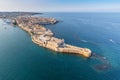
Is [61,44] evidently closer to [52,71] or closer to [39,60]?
[39,60]

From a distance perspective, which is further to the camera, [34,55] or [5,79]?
[34,55]

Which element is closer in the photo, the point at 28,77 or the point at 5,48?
the point at 28,77

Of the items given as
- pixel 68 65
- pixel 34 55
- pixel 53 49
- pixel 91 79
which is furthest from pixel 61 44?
pixel 91 79

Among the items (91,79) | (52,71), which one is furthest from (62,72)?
(91,79)

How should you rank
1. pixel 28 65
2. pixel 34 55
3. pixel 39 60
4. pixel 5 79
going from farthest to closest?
pixel 34 55 < pixel 39 60 < pixel 28 65 < pixel 5 79

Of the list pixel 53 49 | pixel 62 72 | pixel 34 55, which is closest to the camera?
pixel 62 72

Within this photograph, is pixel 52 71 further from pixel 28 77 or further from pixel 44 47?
pixel 44 47

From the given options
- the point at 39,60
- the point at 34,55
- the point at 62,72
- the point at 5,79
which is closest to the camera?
the point at 5,79

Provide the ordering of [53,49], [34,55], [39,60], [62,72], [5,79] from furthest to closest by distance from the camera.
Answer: [53,49]
[34,55]
[39,60]
[62,72]
[5,79]
